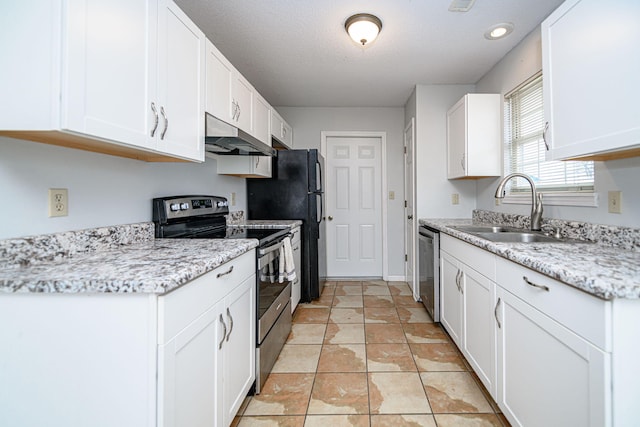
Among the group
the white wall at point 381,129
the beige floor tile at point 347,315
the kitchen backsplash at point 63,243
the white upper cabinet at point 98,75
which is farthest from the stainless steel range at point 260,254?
the white wall at point 381,129

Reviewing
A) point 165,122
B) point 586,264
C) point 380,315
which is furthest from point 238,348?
point 380,315

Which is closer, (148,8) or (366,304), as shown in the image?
(148,8)

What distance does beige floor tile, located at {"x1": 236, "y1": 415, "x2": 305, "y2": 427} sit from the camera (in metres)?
1.50

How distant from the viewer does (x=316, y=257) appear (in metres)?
3.28

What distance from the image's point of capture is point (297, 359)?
2.10 meters

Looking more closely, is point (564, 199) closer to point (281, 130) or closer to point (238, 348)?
point (238, 348)

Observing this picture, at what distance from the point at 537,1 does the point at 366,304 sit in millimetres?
2813

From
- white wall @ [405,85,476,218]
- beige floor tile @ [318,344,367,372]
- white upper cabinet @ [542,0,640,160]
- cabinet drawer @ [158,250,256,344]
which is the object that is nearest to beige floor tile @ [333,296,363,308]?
beige floor tile @ [318,344,367,372]

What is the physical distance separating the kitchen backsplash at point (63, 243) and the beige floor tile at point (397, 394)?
5.20 feet

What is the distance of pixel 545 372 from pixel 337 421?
3.20 feet

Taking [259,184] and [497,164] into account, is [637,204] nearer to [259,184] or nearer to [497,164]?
[497,164]

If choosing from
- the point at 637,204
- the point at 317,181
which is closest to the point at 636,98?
the point at 637,204

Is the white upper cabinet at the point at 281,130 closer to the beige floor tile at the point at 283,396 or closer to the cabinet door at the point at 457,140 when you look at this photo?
the cabinet door at the point at 457,140

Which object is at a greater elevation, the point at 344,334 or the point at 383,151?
the point at 383,151
